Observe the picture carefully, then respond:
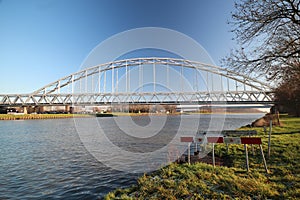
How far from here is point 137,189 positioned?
19.2 ft

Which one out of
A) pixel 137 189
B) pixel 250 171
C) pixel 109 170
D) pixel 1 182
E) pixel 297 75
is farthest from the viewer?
pixel 109 170

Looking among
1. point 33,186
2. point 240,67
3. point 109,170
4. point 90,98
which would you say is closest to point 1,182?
point 33,186

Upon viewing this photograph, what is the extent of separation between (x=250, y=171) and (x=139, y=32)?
67.0ft

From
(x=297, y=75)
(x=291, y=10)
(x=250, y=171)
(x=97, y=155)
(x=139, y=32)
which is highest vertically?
(x=139, y=32)

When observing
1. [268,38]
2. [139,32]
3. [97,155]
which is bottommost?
[97,155]

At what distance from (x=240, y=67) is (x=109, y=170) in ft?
26.3

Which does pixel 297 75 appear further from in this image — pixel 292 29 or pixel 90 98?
pixel 90 98

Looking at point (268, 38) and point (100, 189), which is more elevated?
point (268, 38)

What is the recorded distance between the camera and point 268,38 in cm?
779

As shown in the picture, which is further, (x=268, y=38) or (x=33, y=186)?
(x=268, y=38)

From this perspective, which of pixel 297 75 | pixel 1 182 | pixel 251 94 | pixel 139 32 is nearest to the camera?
pixel 1 182

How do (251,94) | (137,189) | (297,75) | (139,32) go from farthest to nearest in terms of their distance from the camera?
(251,94) < (139,32) < (297,75) < (137,189)

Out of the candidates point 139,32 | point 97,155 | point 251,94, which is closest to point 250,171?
point 97,155

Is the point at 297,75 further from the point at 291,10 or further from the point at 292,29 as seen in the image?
the point at 291,10
